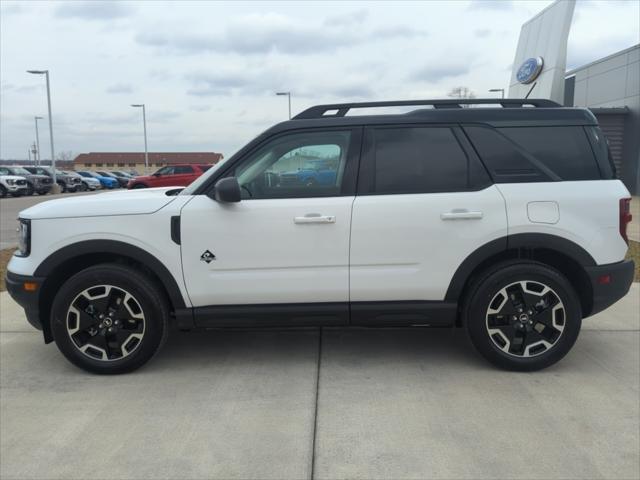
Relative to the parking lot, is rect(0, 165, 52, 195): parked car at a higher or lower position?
higher

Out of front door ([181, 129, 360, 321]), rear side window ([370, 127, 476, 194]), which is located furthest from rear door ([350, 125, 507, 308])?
front door ([181, 129, 360, 321])

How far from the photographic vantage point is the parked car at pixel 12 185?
2744 cm

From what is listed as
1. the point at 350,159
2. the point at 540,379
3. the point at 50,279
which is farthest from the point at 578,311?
the point at 50,279

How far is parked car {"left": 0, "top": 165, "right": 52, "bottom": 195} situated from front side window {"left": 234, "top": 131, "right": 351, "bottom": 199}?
29.8 m

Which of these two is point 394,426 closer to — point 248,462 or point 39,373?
point 248,462

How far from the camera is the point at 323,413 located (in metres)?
3.33

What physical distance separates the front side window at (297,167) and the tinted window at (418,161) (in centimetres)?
27

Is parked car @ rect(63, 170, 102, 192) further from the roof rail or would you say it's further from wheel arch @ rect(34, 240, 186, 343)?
the roof rail

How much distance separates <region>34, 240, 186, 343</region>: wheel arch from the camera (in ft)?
12.5

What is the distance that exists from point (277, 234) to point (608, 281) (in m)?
2.37

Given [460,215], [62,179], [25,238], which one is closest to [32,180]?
[62,179]

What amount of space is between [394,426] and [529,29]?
87.4ft

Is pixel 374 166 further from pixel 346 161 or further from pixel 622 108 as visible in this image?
pixel 622 108

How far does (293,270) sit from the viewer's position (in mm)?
3812
